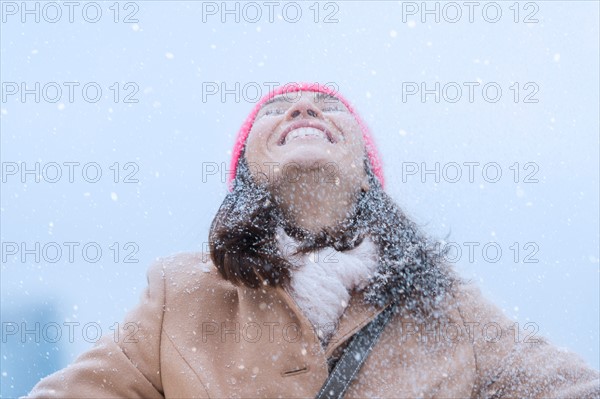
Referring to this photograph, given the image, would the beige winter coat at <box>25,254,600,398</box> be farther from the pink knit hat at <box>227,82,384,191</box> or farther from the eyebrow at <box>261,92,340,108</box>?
the eyebrow at <box>261,92,340,108</box>

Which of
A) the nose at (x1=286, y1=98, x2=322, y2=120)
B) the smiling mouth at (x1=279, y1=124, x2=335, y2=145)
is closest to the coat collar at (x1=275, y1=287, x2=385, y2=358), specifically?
the smiling mouth at (x1=279, y1=124, x2=335, y2=145)

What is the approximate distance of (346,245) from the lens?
3.26 m

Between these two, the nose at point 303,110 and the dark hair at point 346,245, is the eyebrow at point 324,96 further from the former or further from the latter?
the dark hair at point 346,245

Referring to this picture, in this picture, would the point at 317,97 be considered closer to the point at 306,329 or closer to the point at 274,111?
the point at 274,111

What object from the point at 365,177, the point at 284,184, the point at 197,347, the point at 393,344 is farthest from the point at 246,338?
the point at 365,177

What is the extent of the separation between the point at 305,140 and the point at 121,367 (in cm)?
139

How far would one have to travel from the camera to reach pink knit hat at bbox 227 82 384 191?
13.0ft

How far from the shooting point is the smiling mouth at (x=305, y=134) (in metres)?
3.57

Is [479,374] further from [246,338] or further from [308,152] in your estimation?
[308,152]

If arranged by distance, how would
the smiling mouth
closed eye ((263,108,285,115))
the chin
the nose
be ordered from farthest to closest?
closed eye ((263,108,285,115))
the nose
the smiling mouth
the chin

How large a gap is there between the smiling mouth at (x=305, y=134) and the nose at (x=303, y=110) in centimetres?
9

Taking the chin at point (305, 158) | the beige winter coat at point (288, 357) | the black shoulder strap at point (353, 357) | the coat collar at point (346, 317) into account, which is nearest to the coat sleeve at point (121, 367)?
the beige winter coat at point (288, 357)

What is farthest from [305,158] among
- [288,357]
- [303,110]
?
[288,357]

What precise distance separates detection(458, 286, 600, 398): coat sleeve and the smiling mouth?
111 centimetres
